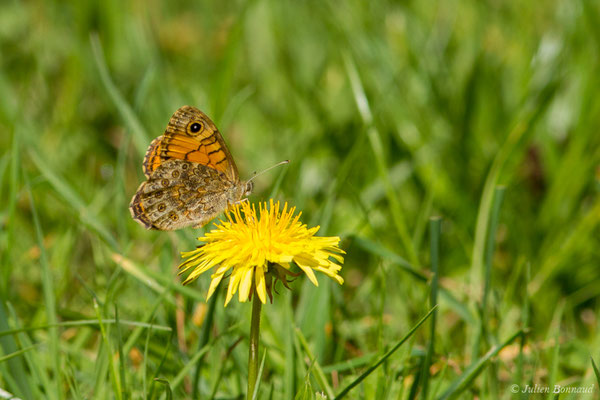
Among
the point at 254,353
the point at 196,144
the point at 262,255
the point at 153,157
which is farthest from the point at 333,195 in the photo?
the point at 254,353

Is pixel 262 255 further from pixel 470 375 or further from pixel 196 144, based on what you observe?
pixel 196 144

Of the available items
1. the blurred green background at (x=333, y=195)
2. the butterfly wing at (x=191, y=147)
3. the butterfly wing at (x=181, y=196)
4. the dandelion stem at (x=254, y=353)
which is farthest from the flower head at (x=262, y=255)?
the butterfly wing at (x=191, y=147)

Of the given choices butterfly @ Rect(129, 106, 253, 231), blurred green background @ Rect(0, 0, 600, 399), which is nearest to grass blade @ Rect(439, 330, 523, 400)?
blurred green background @ Rect(0, 0, 600, 399)

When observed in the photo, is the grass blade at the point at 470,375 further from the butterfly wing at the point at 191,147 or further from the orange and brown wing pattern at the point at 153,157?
the orange and brown wing pattern at the point at 153,157

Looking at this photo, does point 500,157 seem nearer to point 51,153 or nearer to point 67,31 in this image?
point 51,153

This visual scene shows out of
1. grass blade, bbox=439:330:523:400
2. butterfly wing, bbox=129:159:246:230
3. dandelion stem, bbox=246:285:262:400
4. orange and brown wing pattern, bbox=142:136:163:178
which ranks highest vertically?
orange and brown wing pattern, bbox=142:136:163:178

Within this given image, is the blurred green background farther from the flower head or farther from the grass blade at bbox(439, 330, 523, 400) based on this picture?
the flower head

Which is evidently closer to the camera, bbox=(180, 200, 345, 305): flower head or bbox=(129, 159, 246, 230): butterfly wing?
bbox=(180, 200, 345, 305): flower head

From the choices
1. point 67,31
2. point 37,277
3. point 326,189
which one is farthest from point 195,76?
point 37,277
